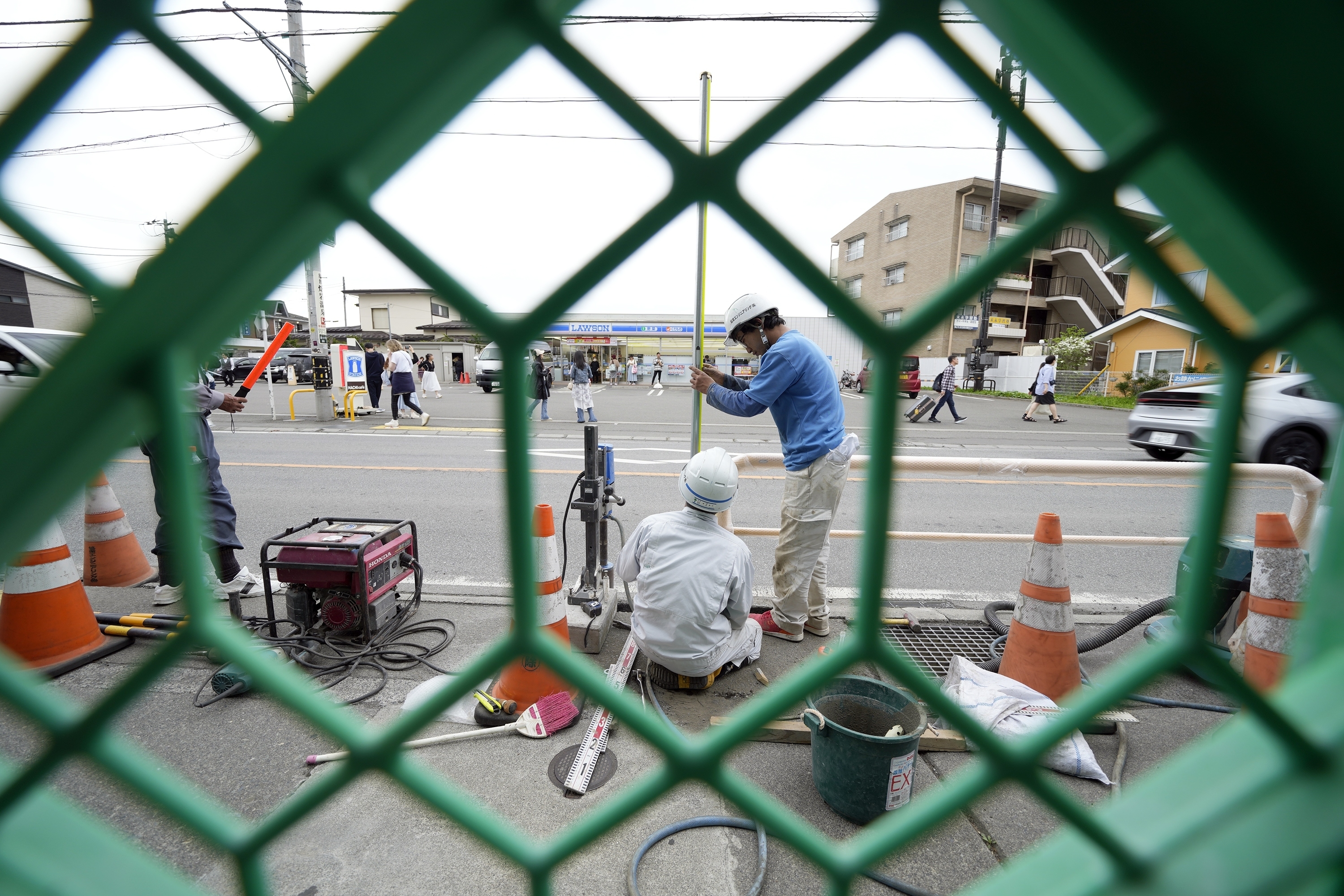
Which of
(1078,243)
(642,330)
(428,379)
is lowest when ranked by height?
(428,379)

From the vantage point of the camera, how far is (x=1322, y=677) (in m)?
0.45

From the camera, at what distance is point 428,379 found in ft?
51.8

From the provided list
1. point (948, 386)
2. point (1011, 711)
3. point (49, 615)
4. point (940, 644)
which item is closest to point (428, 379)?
point (948, 386)

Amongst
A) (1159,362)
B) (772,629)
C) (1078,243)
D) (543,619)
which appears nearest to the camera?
(543,619)

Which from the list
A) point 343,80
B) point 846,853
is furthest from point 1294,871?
point 343,80

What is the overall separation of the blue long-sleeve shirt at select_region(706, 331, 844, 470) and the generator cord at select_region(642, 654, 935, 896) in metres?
1.79

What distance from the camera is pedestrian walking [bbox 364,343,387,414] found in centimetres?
1278

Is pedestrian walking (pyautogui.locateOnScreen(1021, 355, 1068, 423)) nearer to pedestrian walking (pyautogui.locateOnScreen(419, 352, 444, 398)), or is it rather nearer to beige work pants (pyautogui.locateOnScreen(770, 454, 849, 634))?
beige work pants (pyautogui.locateOnScreen(770, 454, 849, 634))

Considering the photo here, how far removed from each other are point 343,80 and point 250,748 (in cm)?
284

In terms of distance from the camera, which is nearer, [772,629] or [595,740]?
[595,740]

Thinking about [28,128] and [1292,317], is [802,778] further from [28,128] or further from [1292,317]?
[28,128]

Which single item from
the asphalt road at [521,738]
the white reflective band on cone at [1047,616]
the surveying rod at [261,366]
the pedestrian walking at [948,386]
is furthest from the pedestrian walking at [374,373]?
the white reflective band on cone at [1047,616]

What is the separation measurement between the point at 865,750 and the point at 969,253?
88.5 feet

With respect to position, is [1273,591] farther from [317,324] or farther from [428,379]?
[428,379]
